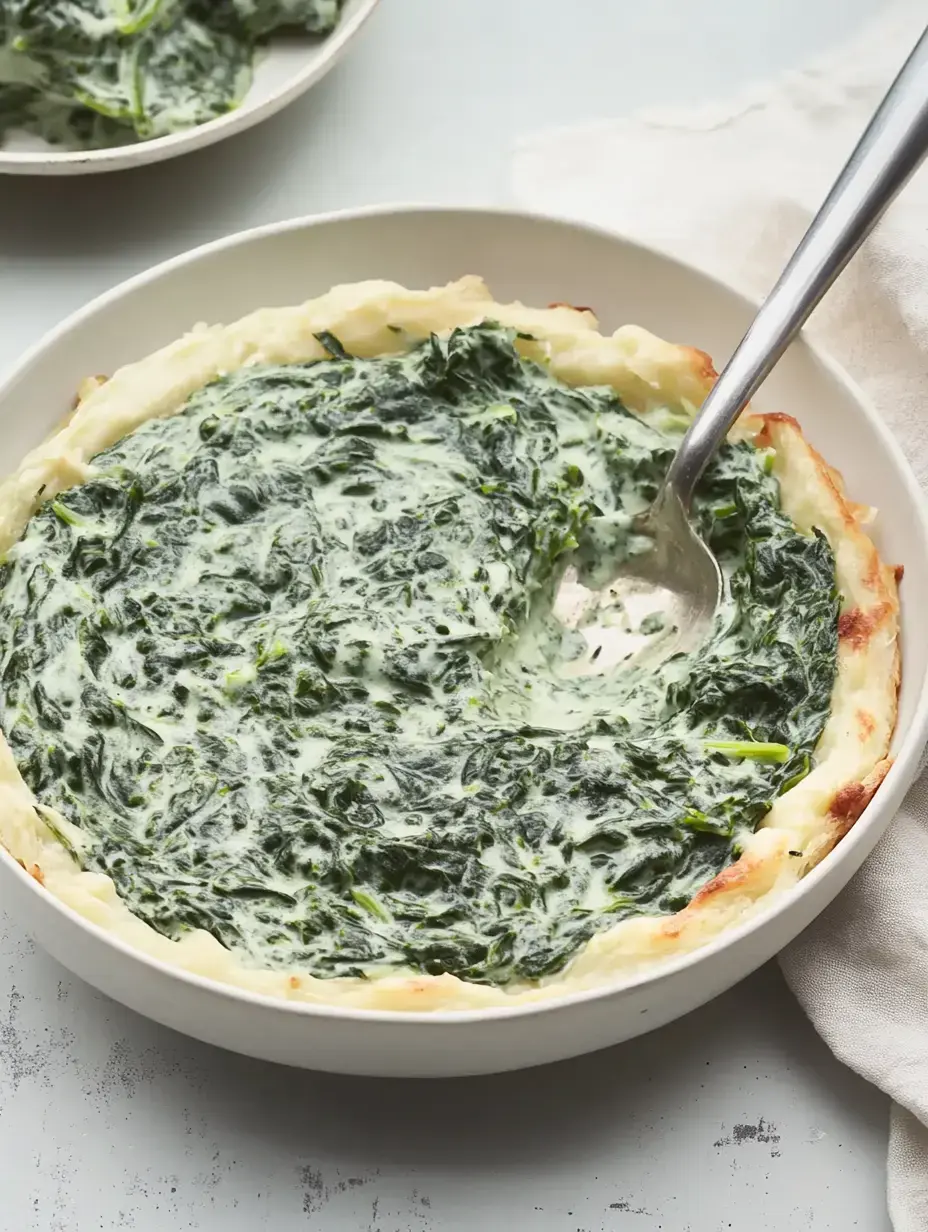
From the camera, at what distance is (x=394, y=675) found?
4461 millimetres

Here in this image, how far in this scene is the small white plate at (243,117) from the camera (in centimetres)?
585

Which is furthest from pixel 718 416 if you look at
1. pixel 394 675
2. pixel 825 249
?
pixel 394 675

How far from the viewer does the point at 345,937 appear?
3.96 meters

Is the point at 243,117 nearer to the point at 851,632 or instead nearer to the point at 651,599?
the point at 651,599

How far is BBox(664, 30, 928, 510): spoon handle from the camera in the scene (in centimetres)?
459

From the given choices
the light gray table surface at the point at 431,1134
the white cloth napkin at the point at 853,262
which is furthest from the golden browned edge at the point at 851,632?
the light gray table surface at the point at 431,1134

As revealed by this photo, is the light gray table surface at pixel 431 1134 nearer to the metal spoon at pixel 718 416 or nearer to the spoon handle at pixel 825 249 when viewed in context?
the metal spoon at pixel 718 416

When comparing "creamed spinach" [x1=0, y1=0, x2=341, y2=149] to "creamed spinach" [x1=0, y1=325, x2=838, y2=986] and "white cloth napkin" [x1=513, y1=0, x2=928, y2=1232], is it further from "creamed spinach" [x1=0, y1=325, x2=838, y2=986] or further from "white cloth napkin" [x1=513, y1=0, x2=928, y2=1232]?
"creamed spinach" [x1=0, y1=325, x2=838, y2=986]

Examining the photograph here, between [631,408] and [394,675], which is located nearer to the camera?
[394,675]

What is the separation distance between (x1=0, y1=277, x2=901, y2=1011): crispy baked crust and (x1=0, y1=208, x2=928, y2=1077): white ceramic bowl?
0.10 metres

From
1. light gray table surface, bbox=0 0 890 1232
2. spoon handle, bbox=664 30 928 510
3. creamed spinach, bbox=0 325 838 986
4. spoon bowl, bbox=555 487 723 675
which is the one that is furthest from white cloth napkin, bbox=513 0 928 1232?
spoon bowl, bbox=555 487 723 675

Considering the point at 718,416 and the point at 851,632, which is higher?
the point at 718,416

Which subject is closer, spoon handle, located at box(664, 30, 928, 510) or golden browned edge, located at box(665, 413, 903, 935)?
golden browned edge, located at box(665, 413, 903, 935)

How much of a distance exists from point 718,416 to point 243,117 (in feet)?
8.34
